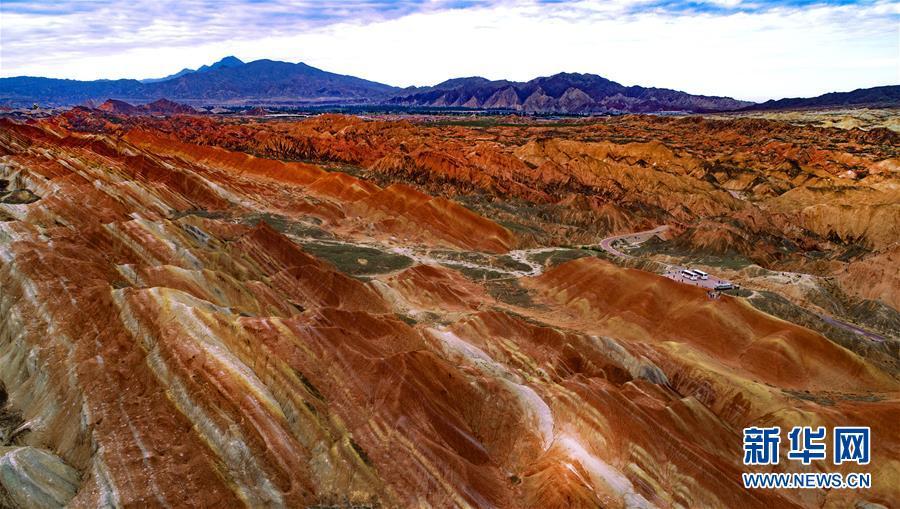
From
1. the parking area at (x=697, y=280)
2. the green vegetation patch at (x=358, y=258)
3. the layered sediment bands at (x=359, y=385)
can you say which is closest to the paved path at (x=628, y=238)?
the parking area at (x=697, y=280)

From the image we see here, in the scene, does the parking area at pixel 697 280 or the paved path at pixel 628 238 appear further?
the paved path at pixel 628 238

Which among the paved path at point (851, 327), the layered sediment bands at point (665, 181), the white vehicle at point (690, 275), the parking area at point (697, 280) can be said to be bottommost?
the paved path at point (851, 327)

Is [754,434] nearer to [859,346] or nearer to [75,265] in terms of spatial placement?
[859,346]

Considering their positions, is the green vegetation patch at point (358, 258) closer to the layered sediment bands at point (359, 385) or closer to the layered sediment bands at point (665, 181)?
the layered sediment bands at point (359, 385)

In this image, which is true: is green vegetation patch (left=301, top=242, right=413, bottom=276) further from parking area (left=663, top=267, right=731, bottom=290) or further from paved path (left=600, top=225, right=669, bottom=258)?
parking area (left=663, top=267, right=731, bottom=290)

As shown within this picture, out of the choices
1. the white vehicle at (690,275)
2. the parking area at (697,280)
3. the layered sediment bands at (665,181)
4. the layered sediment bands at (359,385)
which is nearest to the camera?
the layered sediment bands at (359,385)

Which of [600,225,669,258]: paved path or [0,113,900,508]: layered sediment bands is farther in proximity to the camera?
[600,225,669,258]: paved path

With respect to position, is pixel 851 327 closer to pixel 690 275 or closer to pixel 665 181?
pixel 690 275

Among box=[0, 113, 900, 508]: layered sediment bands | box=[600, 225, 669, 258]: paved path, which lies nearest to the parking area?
box=[0, 113, 900, 508]: layered sediment bands

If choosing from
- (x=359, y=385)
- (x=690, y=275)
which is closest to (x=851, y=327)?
(x=690, y=275)
